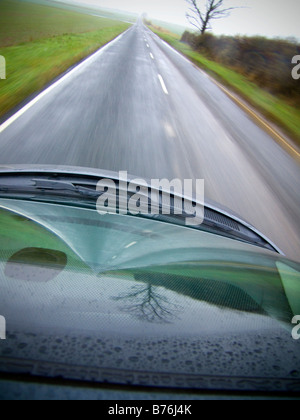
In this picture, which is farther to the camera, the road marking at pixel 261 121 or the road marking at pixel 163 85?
the road marking at pixel 163 85

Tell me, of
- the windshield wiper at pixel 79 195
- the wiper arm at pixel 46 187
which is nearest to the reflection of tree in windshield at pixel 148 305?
the windshield wiper at pixel 79 195

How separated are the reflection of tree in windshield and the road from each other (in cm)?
284

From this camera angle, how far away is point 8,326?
0.79 meters

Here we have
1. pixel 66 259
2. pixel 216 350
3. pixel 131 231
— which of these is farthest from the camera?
pixel 131 231

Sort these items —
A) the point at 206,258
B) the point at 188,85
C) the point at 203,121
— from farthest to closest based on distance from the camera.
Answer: the point at 188,85
the point at 203,121
the point at 206,258

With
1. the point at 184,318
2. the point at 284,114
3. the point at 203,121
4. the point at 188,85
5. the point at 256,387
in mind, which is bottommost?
the point at 256,387

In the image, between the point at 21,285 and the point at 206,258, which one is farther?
the point at 206,258

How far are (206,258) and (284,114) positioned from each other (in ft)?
37.3

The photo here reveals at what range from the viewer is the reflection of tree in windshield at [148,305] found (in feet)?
3.01

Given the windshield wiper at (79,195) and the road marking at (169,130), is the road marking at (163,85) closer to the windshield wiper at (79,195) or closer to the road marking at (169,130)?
the road marking at (169,130)

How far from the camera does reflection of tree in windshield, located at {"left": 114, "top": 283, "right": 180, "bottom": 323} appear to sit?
3.01 ft

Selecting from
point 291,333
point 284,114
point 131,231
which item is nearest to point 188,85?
point 284,114

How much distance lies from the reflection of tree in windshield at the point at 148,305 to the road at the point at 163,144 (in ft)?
9.31

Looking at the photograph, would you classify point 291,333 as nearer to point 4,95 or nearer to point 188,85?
point 4,95
